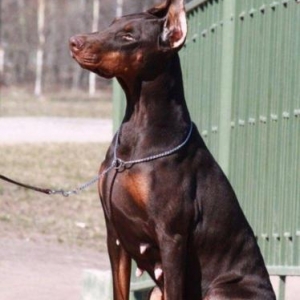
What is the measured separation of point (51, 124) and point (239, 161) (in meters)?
15.9

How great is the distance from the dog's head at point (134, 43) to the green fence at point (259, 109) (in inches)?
73.0

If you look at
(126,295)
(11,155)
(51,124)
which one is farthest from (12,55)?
(126,295)

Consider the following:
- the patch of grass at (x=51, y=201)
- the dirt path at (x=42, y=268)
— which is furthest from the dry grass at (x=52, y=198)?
the dirt path at (x=42, y=268)

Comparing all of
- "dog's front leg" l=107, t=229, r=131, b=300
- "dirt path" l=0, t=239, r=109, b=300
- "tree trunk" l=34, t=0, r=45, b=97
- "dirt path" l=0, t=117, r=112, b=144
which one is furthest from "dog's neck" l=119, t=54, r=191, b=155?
"tree trunk" l=34, t=0, r=45, b=97

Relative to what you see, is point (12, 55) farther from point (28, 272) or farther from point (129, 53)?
point (129, 53)

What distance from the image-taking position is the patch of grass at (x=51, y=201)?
1241cm

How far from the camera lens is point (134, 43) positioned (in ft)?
19.7

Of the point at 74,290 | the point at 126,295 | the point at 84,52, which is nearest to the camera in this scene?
the point at 84,52

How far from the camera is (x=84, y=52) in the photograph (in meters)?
5.89

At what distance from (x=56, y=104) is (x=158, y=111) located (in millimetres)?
25687

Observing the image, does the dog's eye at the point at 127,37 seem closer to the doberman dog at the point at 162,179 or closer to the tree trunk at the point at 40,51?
the doberman dog at the point at 162,179

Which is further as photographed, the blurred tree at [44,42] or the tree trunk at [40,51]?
the blurred tree at [44,42]

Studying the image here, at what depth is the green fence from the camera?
25.8 feet

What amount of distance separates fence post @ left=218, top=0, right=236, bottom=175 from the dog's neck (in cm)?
201
